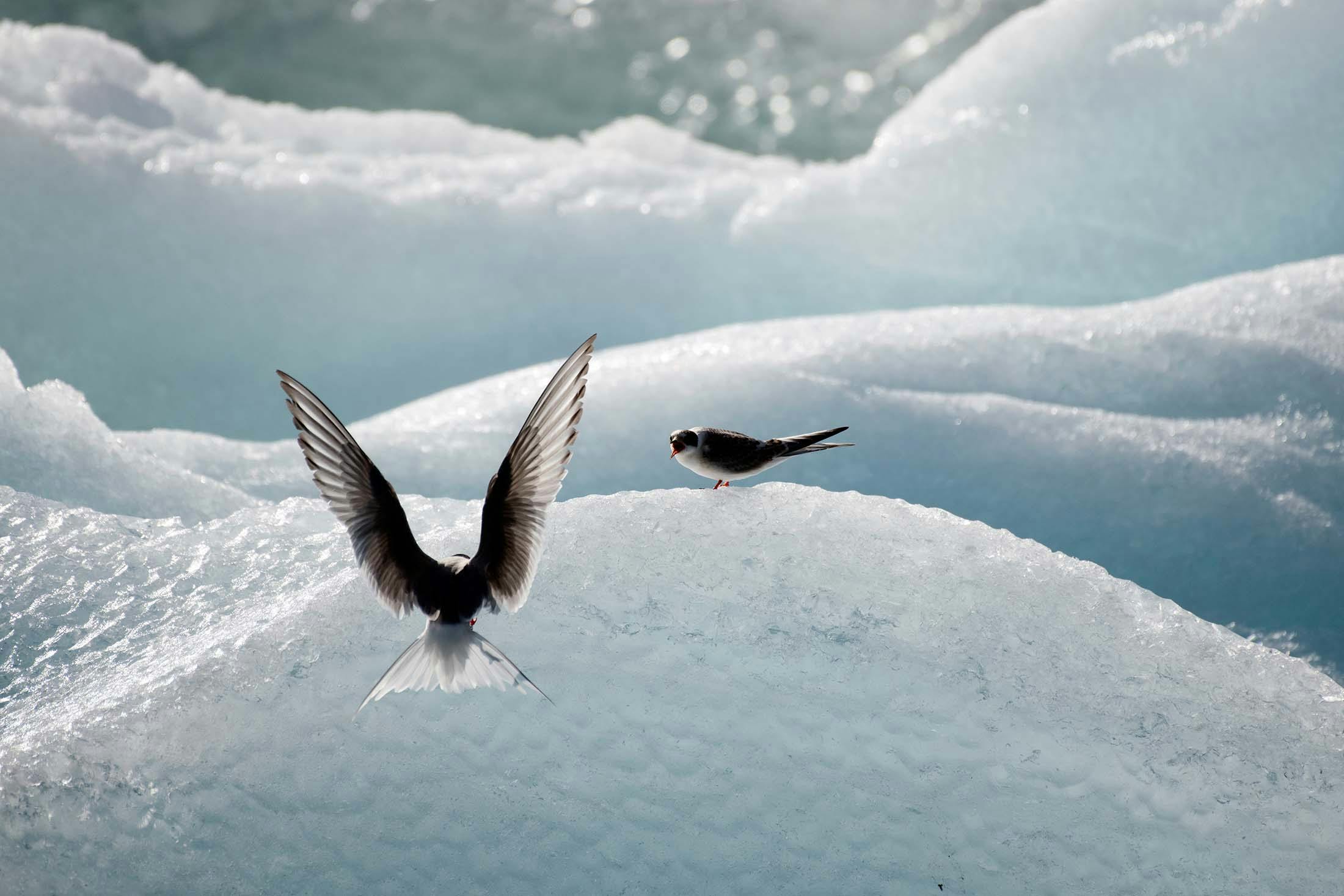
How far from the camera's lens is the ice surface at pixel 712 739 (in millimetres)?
1716

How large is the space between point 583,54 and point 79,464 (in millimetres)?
9866

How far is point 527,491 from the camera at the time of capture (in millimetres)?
1733

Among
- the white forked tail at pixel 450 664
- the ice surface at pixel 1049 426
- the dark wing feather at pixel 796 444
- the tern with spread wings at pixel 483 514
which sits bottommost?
Result: the ice surface at pixel 1049 426

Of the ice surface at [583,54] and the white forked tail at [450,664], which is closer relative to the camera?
the white forked tail at [450,664]

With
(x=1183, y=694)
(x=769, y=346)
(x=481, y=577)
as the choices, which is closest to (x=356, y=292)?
(x=769, y=346)

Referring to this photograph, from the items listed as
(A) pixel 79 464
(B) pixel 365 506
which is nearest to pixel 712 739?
(B) pixel 365 506

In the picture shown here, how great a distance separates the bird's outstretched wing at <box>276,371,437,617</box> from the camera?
170 centimetres

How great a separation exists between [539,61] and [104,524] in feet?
32.6

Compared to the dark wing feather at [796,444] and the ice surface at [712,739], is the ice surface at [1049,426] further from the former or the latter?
the dark wing feather at [796,444]

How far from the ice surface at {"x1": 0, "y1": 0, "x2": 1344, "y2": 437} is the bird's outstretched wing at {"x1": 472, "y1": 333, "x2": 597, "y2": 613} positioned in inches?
113

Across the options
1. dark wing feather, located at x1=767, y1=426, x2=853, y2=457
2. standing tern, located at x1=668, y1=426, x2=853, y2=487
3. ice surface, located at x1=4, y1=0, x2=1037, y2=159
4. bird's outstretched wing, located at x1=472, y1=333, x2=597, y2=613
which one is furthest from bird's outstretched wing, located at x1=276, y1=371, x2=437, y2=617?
ice surface, located at x1=4, y1=0, x2=1037, y2=159

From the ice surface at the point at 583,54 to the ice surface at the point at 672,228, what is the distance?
5.17 meters

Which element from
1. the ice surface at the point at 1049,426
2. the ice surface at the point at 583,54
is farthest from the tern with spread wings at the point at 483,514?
the ice surface at the point at 583,54

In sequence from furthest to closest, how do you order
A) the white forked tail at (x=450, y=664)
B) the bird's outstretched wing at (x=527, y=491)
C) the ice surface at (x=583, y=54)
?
the ice surface at (x=583, y=54) → the bird's outstretched wing at (x=527, y=491) → the white forked tail at (x=450, y=664)
